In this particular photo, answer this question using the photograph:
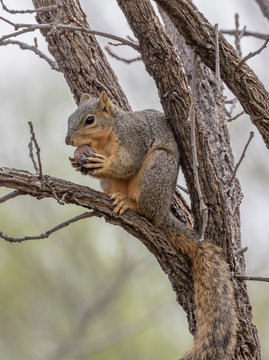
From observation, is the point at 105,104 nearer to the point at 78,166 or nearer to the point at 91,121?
the point at 91,121

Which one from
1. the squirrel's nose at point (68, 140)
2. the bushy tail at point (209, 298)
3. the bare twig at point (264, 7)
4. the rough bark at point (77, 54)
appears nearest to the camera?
the bare twig at point (264, 7)

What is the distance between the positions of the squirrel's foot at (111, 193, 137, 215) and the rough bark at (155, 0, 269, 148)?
824 millimetres

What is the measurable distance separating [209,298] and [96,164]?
3.16 ft

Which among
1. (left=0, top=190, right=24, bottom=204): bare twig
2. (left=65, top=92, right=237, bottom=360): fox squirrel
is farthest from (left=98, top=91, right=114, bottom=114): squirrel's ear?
(left=0, top=190, right=24, bottom=204): bare twig

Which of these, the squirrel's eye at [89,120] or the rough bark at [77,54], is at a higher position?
the rough bark at [77,54]

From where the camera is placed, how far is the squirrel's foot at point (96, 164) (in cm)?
336

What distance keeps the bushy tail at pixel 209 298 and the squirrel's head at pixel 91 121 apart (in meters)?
0.69

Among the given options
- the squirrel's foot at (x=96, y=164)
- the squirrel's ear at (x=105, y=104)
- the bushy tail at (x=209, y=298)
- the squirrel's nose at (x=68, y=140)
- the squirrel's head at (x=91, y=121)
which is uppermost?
the squirrel's ear at (x=105, y=104)

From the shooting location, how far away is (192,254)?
3.44m

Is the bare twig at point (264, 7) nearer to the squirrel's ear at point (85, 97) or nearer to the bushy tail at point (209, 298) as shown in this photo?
the bushy tail at point (209, 298)

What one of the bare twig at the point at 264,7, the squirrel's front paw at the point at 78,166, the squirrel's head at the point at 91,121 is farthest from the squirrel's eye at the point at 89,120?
the bare twig at the point at 264,7

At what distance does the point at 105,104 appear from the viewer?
12.1 ft

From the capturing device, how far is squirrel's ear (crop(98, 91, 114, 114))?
3.64m

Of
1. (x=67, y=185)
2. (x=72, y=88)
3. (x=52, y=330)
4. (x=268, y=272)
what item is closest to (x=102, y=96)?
(x=72, y=88)
